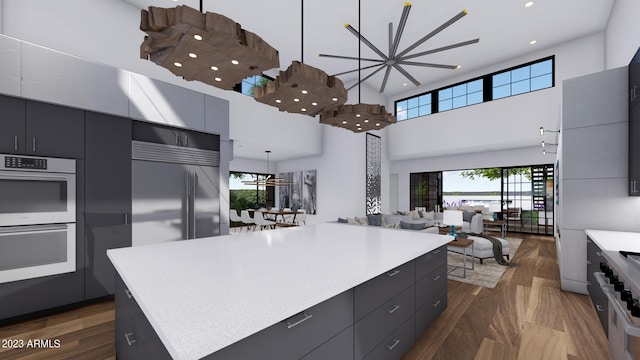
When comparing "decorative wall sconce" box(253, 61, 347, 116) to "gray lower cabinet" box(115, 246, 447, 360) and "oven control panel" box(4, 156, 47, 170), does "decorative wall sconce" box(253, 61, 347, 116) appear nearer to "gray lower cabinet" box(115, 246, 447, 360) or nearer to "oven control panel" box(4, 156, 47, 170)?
"gray lower cabinet" box(115, 246, 447, 360)

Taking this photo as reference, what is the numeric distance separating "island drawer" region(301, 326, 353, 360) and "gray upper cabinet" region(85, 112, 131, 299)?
115 inches

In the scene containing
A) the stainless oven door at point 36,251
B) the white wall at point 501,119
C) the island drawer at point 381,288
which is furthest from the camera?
the white wall at point 501,119

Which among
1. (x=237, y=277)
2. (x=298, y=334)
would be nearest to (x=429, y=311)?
(x=298, y=334)

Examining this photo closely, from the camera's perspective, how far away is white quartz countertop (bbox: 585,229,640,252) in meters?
2.14

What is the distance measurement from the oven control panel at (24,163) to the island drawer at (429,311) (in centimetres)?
368

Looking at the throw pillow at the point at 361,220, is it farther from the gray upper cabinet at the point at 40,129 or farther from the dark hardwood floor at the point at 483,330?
the gray upper cabinet at the point at 40,129

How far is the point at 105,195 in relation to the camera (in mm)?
2928

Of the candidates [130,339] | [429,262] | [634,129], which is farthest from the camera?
[634,129]

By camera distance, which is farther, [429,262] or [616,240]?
[616,240]

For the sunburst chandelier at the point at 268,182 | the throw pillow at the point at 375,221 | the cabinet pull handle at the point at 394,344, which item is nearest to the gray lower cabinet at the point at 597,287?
the cabinet pull handle at the point at 394,344

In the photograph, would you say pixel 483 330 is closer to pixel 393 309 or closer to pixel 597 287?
pixel 597 287

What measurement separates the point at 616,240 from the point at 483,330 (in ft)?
4.94

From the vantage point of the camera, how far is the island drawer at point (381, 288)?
1353mm

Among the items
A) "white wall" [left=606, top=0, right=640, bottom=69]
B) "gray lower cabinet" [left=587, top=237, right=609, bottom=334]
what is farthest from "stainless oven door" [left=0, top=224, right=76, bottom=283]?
"white wall" [left=606, top=0, right=640, bottom=69]
